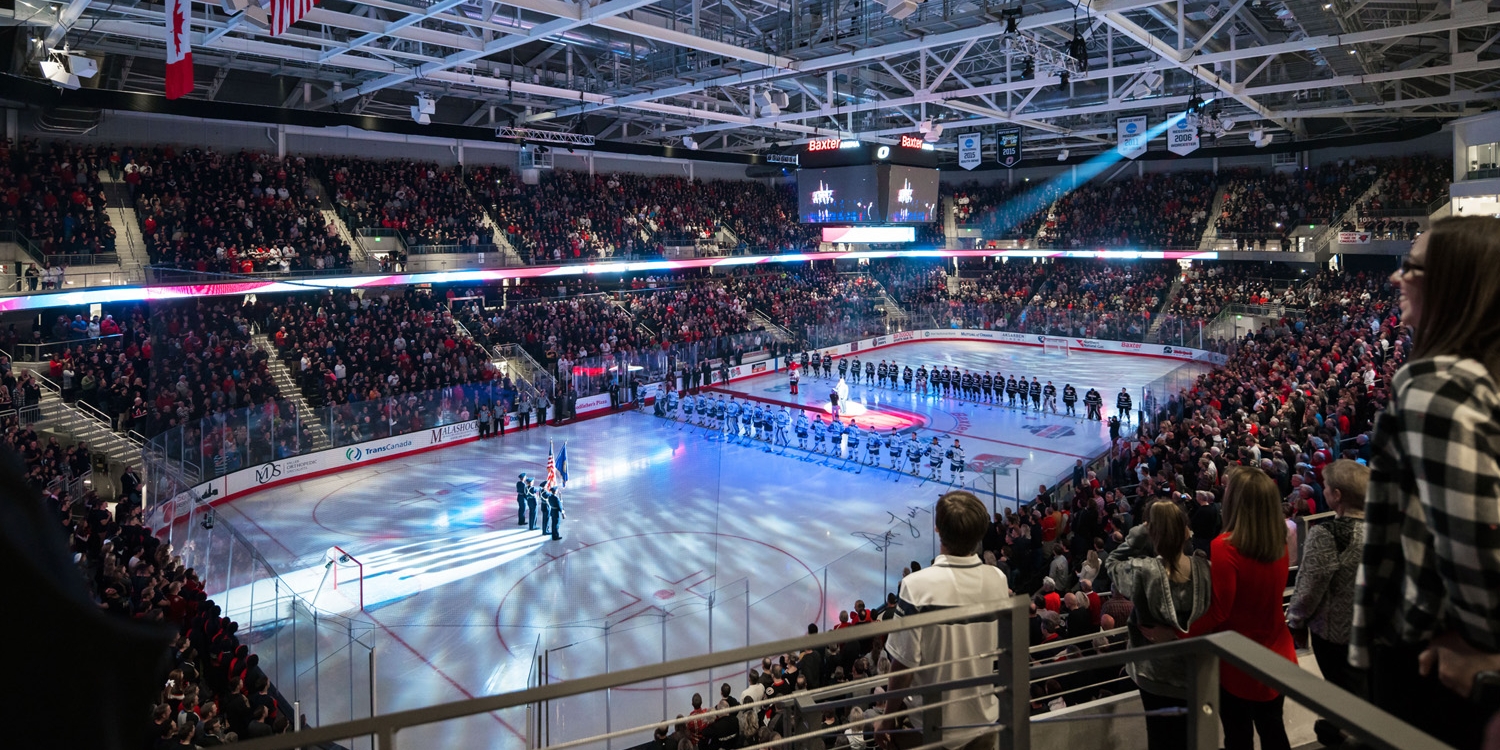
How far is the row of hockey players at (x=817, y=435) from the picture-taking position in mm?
19891

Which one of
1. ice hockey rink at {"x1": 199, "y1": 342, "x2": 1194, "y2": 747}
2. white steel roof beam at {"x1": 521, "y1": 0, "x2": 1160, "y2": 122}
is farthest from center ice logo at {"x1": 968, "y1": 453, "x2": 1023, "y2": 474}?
white steel roof beam at {"x1": 521, "y1": 0, "x2": 1160, "y2": 122}

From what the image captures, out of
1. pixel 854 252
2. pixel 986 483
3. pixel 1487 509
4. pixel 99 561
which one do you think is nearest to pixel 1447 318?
pixel 1487 509

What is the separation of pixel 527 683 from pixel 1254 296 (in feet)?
120

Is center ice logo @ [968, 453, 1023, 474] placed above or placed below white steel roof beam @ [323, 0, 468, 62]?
below

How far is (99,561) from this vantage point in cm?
1115

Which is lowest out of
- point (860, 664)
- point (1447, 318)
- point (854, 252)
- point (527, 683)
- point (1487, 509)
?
point (527, 683)

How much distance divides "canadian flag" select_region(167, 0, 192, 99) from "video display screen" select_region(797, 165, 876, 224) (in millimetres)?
17021

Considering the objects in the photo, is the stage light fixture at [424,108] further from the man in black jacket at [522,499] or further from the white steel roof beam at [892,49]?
the man in black jacket at [522,499]

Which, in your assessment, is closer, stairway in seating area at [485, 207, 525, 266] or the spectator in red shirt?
the spectator in red shirt

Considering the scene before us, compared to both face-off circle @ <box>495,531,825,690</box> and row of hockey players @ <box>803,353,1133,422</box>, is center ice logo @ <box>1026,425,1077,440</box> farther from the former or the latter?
face-off circle @ <box>495,531,825,690</box>

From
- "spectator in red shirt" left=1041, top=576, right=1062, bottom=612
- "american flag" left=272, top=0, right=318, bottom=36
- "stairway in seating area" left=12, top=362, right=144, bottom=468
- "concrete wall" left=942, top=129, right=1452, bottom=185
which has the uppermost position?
"concrete wall" left=942, top=129, right=1452, bottom=185

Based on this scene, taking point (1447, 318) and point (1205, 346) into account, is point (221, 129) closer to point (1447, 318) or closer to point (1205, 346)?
point (1447, 318)

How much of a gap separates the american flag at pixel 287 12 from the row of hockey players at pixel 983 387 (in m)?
20.7

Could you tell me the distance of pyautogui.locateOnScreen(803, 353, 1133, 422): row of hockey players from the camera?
25.8 metres
